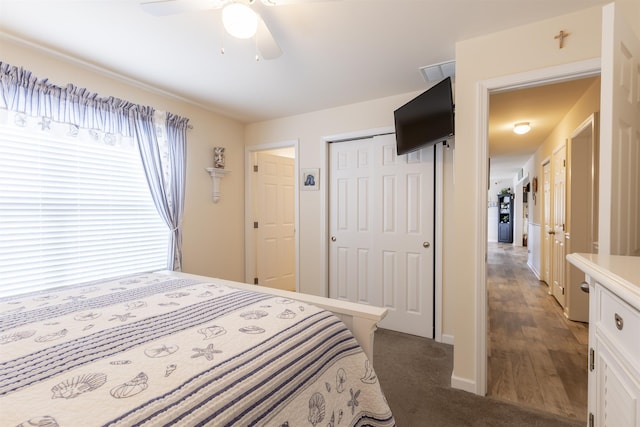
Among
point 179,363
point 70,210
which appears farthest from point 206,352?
point 70,210

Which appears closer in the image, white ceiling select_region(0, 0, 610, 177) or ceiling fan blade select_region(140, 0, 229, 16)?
ceiling fan blade select_region(140, 0, 229, 16)

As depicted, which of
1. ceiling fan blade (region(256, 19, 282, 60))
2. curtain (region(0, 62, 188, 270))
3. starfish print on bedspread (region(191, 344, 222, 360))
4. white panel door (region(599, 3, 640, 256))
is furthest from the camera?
curtain (region(0, 62, 188, 270))

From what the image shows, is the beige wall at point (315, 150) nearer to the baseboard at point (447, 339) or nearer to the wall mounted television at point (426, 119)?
the wall mounted television at point (426, 119)

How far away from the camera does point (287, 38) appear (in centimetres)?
196

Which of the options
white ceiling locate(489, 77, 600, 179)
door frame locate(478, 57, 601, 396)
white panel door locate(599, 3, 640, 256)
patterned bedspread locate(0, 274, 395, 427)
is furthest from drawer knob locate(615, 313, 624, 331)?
white ceiling locate(489, 77, 600, 179)

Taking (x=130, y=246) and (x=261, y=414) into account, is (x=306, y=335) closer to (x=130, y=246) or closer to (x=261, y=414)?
(x=261, y=414)

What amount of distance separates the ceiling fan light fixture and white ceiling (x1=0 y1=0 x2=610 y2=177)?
10.1 inches

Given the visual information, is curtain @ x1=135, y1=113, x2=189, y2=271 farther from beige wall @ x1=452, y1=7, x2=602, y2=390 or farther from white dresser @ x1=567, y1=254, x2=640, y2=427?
white dresser @ x1=567, y1=254, x2=640, y2=427

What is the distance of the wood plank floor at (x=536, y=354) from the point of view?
6.28 ft

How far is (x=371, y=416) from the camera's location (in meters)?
1.26

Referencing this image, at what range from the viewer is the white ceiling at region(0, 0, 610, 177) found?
66.4 inches

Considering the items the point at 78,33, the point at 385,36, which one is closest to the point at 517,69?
the point at 385,36

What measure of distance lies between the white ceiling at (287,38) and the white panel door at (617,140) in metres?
0.71

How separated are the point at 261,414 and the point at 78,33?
2.47 m
